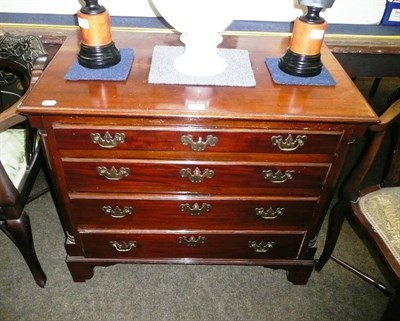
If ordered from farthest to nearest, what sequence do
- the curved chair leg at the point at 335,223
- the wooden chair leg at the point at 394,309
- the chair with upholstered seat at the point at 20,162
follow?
the curved chair leg at the point at 335,223
the chair with upholstered seat at the point at 20,162
the wooden chair leg at the point at 394,309

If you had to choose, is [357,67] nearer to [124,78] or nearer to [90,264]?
[124,78]

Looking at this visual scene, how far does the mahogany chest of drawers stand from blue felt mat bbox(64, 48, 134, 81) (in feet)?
0.09

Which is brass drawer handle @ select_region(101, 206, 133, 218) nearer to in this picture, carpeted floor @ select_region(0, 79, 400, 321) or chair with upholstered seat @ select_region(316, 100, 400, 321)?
carpeted floor @ select_region(0, 79, 400, 321)

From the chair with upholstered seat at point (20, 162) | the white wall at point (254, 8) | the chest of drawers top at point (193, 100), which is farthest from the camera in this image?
the white wall at point (254, 8)

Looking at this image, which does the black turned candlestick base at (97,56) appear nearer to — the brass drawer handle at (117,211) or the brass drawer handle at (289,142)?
the brass drawer handle at (117,211)

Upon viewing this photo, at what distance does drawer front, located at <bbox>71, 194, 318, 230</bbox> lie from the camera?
53.1 inches

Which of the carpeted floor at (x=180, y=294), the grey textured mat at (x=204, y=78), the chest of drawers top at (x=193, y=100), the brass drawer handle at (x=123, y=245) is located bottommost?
the carpeted floor at (x=180, y=294)

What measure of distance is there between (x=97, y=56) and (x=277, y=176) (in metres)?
0.80

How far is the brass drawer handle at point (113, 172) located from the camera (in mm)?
1230

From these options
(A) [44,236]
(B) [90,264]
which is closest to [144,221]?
(B) [90,264]

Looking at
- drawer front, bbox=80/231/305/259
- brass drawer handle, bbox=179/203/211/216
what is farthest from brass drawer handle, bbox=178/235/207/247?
brass drawer handle, bbox=179/203/211/216

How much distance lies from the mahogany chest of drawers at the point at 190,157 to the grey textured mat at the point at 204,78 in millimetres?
28

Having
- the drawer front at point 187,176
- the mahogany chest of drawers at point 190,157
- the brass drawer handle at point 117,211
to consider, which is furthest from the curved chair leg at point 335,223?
the brass drawer handle at point 117,211

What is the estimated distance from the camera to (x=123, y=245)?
1.51 metres
